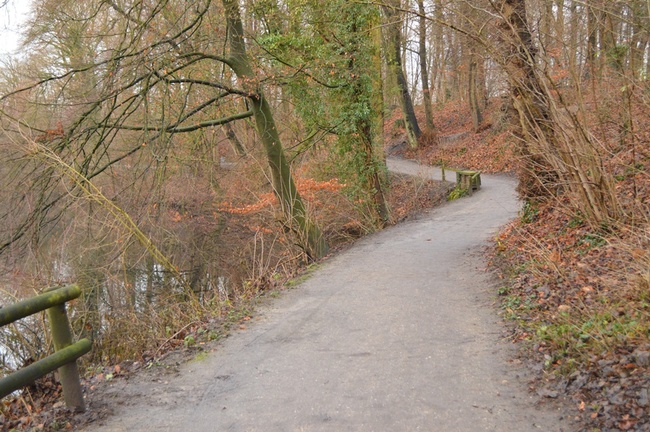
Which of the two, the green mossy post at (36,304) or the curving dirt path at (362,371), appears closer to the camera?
the green mossy post at (36,304)

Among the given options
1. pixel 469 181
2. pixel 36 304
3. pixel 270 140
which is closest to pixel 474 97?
pixel 469 181

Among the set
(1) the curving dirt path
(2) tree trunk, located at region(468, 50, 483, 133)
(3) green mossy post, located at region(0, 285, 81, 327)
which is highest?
(2) tree trunk, located at region(468, 50, 483, 133)

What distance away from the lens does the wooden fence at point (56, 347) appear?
4.34m

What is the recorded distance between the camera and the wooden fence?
4336 mm

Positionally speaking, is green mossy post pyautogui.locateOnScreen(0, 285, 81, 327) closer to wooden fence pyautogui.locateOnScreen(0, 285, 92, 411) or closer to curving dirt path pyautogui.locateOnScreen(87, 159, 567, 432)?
wooden fence pyautogui.locateOnScreen(0, 285, 92, 411)

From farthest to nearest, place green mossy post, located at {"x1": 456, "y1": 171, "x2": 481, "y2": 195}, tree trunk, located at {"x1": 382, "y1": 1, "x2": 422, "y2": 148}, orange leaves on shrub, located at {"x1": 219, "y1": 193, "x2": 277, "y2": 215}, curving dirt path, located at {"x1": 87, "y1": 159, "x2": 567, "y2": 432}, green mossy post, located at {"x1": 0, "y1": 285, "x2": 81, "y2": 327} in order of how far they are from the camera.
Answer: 1. tree trunk, located at {"x1": 382, "y1": 1, "x2": 422, "y2": 148}
2. green mossy post, located at {"x1": 456, "y1": 171, "x2": 481, "y2": 195}
3. orange leaves on shrub, located at {"x1": 219, "y1": 193, "x2": 277, "y2": 215}
4. curving dirt path, located at {"x1": 87, "y1": 159, "x2": 567, "y2": 432}
5. green mossy post, located at {"x1": 0, "y1": 285, "x2": 81, "y2": 327}

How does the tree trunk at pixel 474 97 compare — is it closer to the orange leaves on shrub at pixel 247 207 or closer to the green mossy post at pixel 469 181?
the green mossy post at pixel 469 181

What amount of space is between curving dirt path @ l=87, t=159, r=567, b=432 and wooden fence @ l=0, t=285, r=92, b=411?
0.47 m

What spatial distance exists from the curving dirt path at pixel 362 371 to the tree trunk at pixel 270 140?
4593 millimetres

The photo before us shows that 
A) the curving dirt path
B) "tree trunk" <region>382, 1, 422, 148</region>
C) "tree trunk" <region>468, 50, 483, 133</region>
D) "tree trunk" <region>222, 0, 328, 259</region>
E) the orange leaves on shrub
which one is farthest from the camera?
"tree trunk" <region>468, 50, 483, 133</region>

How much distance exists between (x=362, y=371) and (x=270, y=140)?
10.2 metres

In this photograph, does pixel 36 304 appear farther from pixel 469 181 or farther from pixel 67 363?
pixel 469 181

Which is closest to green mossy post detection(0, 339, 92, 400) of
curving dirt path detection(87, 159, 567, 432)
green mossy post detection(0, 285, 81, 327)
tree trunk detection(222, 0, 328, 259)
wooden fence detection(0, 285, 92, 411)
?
wooden fence detection(0, 285, 92, 411)

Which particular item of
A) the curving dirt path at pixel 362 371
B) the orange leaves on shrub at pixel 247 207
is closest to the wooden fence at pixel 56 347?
the curving dirt path at pixel 362 371
